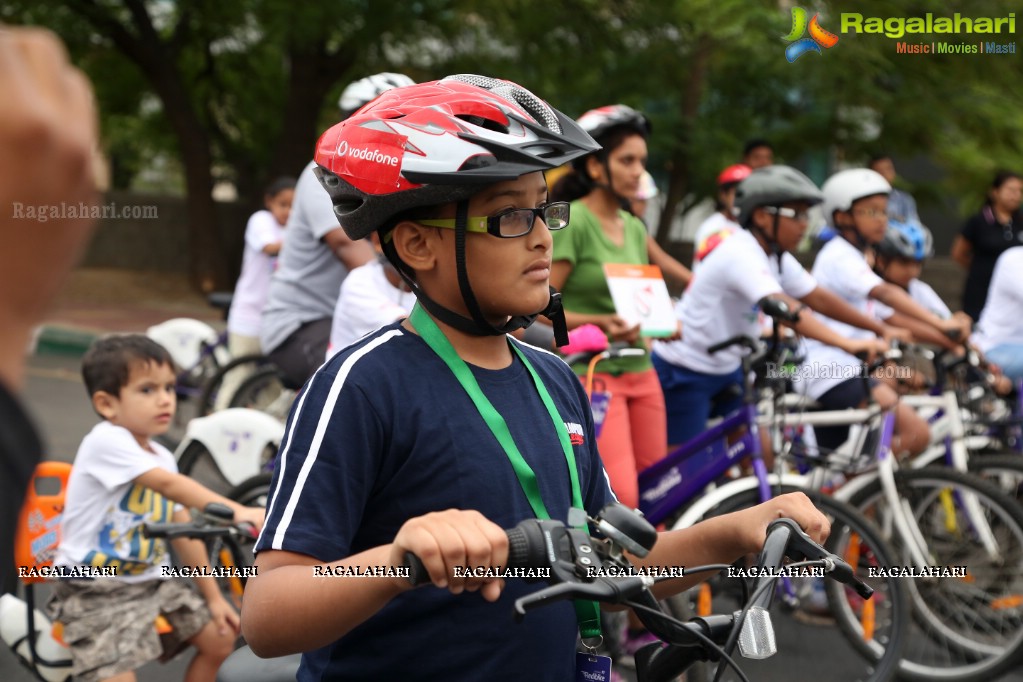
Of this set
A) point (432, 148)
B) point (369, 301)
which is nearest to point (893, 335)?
point (369, 301)

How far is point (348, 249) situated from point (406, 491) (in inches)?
140

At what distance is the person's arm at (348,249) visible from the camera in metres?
5.48

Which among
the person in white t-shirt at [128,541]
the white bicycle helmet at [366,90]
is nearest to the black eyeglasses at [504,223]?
the person in white t-shirt at [128,541]

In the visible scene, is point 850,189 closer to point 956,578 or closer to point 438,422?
point 956,578

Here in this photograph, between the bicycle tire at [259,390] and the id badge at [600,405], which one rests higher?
the id badge at [600,405]

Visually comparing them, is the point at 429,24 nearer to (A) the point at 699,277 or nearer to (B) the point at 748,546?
(A) the point at 699,277

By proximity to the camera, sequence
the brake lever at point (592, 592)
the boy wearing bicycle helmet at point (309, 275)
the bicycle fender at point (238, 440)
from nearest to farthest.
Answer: the brake lever at point (592, 592) < the boy wearing bicycle helmet at point (309, 275) < the bicycle fender at point (238, 440)

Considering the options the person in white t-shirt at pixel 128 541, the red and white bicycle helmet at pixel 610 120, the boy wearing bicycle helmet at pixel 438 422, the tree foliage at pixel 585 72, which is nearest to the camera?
the boy wearing bicycle helmet at pixel 438 422

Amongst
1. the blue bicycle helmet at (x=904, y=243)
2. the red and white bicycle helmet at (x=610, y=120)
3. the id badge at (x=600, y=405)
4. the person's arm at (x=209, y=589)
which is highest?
the red and white bicycle helmet at (x=610, y=120)

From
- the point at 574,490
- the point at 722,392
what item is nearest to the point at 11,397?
the point at 574,490

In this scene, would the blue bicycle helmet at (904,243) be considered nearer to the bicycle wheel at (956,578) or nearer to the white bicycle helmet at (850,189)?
the white bicycle helmet at (850,189)

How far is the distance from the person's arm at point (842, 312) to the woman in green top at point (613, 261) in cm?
89

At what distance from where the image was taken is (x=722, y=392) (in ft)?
20.3

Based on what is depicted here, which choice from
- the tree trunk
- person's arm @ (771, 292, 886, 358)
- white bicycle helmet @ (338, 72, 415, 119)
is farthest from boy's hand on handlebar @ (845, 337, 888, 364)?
the tree trunk
